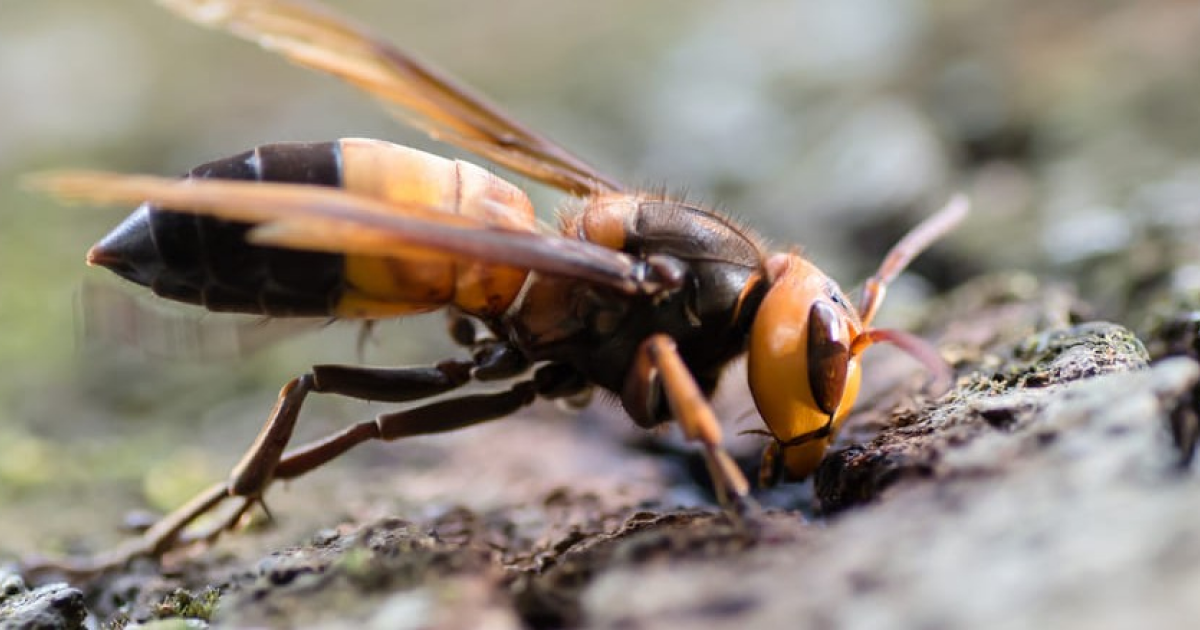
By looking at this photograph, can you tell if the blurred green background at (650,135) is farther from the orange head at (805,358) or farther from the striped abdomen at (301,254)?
the striped abdomen at (301,254)

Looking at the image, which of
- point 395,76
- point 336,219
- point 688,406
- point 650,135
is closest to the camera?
point 336,219

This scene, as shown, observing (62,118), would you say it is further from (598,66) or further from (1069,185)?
(1069,185)

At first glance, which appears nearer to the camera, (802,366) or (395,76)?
(802,366)

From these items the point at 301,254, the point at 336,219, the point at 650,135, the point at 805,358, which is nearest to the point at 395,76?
the point at 301,254

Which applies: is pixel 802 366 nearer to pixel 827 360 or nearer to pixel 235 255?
pixel 827 360

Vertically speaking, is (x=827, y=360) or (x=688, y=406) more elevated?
(x=827, y=360)

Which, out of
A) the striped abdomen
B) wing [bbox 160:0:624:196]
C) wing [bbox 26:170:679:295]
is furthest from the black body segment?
wing [bbox 160:0:624:196]

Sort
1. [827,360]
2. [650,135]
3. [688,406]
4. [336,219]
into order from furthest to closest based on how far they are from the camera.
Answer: [650,135]
[827,360]
[688,406]
[336,219]

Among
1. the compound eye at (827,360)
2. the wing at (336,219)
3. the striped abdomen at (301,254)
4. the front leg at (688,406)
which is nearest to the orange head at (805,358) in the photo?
the compound eye at (827,360)

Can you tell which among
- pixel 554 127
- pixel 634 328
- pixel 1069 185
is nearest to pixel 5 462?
pixel 634 328
